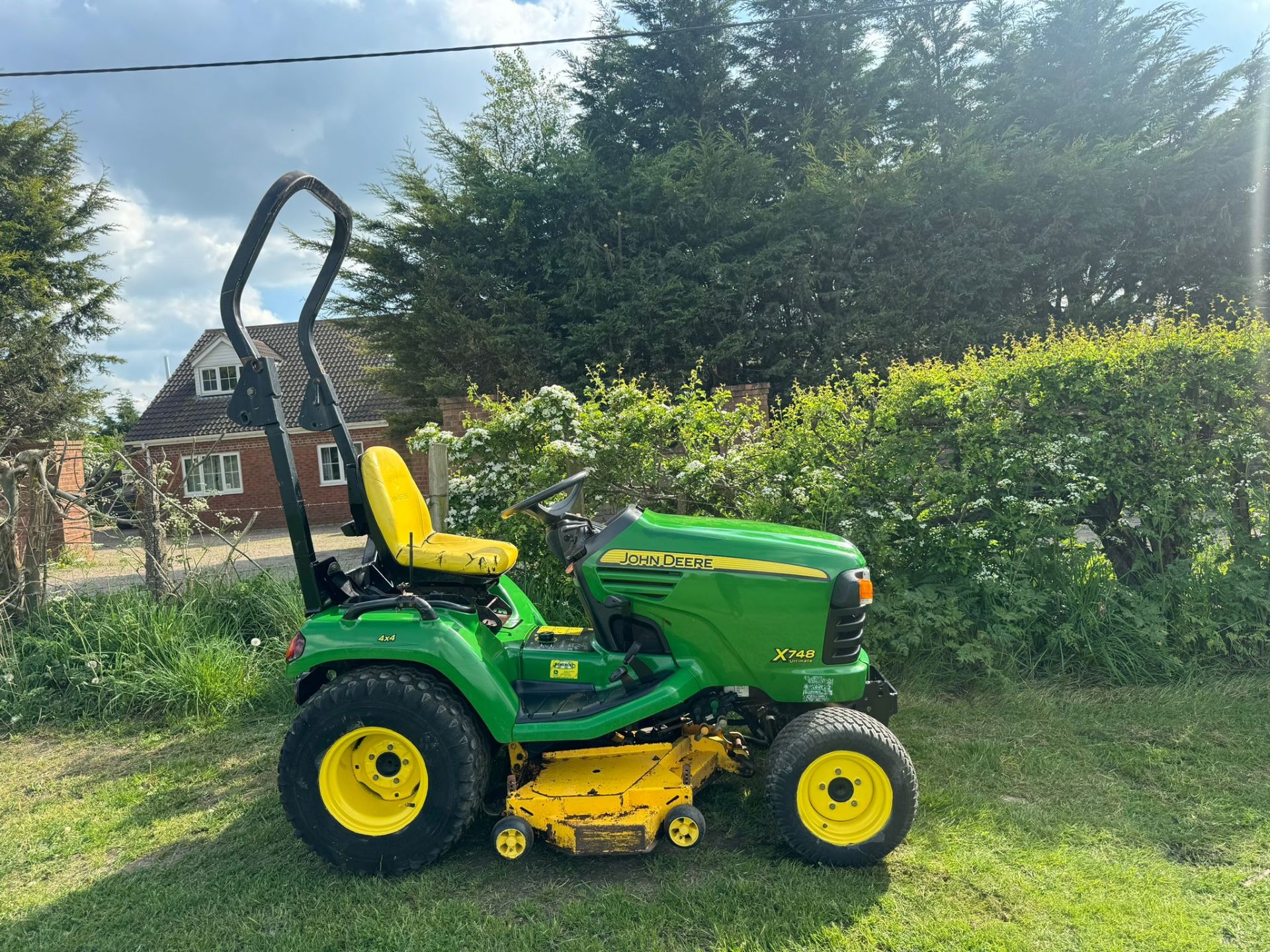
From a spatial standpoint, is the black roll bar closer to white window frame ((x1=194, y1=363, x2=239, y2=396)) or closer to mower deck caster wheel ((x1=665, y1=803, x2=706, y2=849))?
mower deck caster wheel ((x1=665, y1=803, x2=706, y2=849))

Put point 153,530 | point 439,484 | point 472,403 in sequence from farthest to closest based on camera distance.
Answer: point 472,403
point 439,484
point 153,530

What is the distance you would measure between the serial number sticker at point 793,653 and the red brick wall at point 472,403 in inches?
255

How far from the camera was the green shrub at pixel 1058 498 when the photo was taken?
4504 millimetres

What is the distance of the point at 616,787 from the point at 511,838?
1.30 ft

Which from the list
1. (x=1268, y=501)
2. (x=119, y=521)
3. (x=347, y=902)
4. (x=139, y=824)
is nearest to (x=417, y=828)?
(x=347, y=902)

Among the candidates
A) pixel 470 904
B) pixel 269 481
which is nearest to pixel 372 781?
pixel 470 904

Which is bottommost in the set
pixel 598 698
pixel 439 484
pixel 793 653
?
pixel 598 698

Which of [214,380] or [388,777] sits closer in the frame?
[388,777]

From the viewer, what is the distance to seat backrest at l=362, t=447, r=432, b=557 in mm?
3146

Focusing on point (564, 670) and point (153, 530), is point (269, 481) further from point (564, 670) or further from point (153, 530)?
point (564, 670)

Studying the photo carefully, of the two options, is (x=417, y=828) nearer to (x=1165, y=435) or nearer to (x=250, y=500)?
(x=1165, y=435)

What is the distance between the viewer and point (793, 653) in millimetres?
2846

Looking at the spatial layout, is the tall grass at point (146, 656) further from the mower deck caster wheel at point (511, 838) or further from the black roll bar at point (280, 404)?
the mower deck caster wheel at point (511, 838)

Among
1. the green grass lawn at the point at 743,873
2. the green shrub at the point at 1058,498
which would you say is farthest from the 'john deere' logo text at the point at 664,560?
the green shrub at the point at 1058,498
